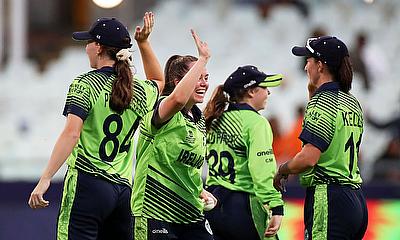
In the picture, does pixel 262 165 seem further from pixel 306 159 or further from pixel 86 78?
pixel 86 78

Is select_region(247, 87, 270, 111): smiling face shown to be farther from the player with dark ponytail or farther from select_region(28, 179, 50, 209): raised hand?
select_region(28, 179, 50, 209): raised hand

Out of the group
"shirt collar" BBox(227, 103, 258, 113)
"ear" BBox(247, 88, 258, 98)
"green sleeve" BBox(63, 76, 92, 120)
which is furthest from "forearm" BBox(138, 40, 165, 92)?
"ear" BBox(247, 88, 258, 98)

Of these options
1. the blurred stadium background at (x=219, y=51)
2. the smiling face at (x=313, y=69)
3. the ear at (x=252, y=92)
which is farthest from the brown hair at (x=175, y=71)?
the blurred stadium background at (x=219, y=51)

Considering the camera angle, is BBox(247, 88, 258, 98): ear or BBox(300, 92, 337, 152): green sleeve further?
BBox(247, 88, 258, 98): ear

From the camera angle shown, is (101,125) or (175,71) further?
(175,71)

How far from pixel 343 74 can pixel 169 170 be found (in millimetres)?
1366

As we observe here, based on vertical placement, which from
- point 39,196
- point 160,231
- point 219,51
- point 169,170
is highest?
point 219,51

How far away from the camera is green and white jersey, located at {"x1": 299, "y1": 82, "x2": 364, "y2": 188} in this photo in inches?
294

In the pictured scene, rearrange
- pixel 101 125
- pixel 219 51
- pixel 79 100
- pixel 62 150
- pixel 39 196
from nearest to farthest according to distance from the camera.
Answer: pixel 39 196, pixel 62 150, pixel 79 100, pixel 101 125, pixel 219 51

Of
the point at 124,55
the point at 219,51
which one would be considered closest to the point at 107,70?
the point at 124,55

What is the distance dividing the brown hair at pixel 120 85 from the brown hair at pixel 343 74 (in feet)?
4.56

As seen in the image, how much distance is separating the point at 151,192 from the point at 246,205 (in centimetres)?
120

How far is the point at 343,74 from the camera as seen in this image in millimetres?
7633

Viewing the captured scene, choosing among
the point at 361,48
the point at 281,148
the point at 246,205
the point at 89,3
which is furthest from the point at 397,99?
the point at 246,205
